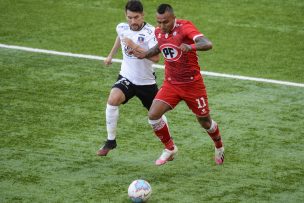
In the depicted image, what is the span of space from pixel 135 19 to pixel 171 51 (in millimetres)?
867

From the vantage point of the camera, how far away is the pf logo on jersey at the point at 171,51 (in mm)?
10109

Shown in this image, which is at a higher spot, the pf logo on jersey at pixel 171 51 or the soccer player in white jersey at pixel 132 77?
the pf logo on jersey at pixel 171 51

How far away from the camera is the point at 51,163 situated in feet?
34.5

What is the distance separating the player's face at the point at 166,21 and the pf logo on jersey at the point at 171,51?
226mm

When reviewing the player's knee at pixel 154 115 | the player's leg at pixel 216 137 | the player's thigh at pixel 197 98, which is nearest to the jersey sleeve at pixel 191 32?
the player's thigh at pixel 197 98

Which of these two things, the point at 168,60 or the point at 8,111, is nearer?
the point at 168,60

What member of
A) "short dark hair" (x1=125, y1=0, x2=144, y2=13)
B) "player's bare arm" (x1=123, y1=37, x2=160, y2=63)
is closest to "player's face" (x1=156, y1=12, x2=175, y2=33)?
"player's bare arm" (x1=123, y1=37, x2=160, y2=63)

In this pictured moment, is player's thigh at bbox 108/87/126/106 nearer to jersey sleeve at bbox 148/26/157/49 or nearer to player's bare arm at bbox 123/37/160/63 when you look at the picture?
player's bare arm at bbox 123/37/160/63

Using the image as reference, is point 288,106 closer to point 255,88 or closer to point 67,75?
point 255,88

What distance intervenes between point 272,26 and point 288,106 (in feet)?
16.1

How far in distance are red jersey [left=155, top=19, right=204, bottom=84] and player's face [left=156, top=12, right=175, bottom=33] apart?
0.09 meters

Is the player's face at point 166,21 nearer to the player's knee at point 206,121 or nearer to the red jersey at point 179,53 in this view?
the red jersey at point 179,53

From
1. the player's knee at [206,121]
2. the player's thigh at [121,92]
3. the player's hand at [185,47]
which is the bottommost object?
the player's knee at [206,121]

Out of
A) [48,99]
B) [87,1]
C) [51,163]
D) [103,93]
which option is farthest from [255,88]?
[87,1]
